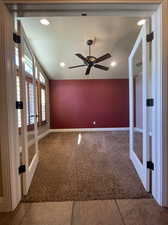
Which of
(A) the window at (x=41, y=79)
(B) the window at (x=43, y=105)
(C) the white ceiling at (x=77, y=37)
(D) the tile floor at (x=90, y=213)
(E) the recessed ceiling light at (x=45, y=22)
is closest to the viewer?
(D) the tile floor at (x=90, y=213)

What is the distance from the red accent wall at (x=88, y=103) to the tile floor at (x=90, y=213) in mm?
5211

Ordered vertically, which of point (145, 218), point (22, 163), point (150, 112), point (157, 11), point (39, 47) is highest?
point (39, 47)

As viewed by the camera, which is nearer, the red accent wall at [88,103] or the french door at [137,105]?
the french door at [137,105]

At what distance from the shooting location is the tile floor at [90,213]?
133cm

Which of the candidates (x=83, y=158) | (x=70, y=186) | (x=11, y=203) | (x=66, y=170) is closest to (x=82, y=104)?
(x=83, y=158)

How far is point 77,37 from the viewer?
4039 mm

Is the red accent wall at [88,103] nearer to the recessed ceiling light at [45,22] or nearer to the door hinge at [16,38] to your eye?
the recessed ceiling light at [45,22]

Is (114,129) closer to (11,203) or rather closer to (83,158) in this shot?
(83,158)

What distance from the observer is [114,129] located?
6754mm

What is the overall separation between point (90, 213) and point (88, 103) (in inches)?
217

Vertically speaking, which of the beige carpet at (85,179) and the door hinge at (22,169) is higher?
the door hinge at (22,169)

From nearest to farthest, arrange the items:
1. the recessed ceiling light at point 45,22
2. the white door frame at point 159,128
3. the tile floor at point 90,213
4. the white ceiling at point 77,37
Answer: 1. the tile floor at point 90,213
2. the white door frame at point 159,128
3. the recessed ceiling light at point 45,22
4. the white ceiling at point 77,37

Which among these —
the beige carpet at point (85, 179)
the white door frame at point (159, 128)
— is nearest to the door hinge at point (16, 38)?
the white door frame at point (159, 128)

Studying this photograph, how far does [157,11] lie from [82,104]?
17.5ft
